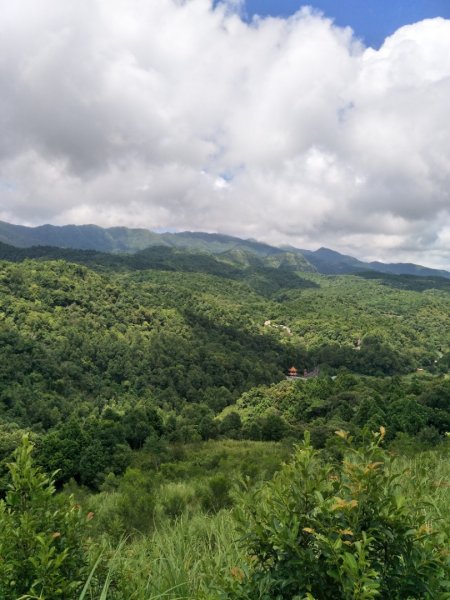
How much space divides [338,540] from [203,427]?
45655mm

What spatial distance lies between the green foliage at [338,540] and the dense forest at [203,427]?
0.01 metres

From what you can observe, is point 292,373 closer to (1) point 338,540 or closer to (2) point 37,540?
(2) point 37,540

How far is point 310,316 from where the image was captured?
124 meters

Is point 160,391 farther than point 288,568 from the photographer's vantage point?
Yes

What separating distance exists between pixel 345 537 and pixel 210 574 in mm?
1026

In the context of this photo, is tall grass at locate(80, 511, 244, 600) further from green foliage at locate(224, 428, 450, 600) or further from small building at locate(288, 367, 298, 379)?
small building at locate(288, 367, 298, 379)

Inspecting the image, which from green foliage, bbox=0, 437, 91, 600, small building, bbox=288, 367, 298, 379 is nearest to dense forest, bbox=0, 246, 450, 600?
green foliage, bbox=0, 437, 91, 600

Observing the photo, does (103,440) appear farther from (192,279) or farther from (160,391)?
(192,279)

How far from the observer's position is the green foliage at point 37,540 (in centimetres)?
209

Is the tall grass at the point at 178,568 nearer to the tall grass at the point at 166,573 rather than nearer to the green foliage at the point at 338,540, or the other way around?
the tall grass at the point at 166,573

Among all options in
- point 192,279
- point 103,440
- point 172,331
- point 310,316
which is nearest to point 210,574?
point 103,440

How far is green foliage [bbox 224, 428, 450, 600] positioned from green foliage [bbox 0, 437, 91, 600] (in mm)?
934

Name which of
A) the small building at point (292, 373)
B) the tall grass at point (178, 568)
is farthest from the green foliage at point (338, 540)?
the small building at point (292, 373)

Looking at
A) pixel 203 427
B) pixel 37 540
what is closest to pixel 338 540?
pixel 37 540
